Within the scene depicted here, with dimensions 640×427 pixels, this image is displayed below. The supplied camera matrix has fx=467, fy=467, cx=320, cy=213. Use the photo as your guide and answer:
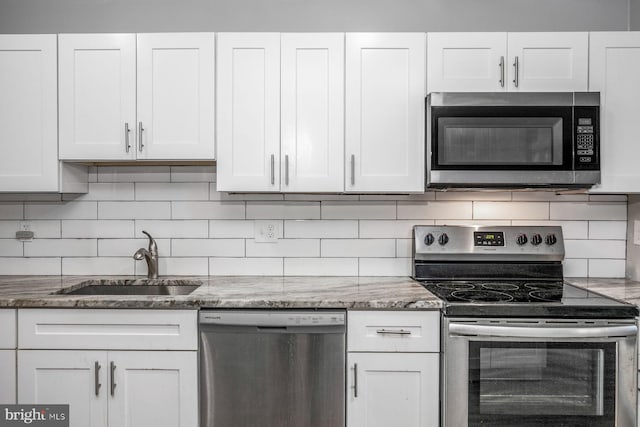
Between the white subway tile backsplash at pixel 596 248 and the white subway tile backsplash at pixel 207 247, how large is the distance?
1.75 meters

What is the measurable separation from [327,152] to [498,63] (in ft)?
2.90

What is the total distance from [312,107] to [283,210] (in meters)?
Answer: 0.60

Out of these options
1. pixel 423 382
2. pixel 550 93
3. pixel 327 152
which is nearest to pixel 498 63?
pixel 550 93

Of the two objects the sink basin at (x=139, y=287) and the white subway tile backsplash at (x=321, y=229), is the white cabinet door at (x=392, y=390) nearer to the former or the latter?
the white subway tile backsplash at (x=321, y=229)

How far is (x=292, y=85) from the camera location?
2158mm

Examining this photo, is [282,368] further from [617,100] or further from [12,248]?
[617,100]

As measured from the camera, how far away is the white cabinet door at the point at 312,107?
2158mm

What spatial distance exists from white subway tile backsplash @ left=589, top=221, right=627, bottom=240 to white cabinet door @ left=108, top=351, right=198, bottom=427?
2.09 meters

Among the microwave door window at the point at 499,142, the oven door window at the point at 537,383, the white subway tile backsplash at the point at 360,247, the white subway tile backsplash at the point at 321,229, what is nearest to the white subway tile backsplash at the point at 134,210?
the white subway tile backsplash at the point at 321,229

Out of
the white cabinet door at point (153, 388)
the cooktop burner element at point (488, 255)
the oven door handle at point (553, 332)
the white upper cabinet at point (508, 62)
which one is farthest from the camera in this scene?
the cooktop burner element at point (488, 255)

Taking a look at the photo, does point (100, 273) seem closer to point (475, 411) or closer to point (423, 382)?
point (423, 382)

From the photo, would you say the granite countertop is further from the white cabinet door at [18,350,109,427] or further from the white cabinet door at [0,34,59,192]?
the white cabinet door at [0,34,59,192]

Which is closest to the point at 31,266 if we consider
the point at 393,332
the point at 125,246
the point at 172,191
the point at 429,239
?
the point at 125,246

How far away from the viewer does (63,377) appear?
6.23ft
